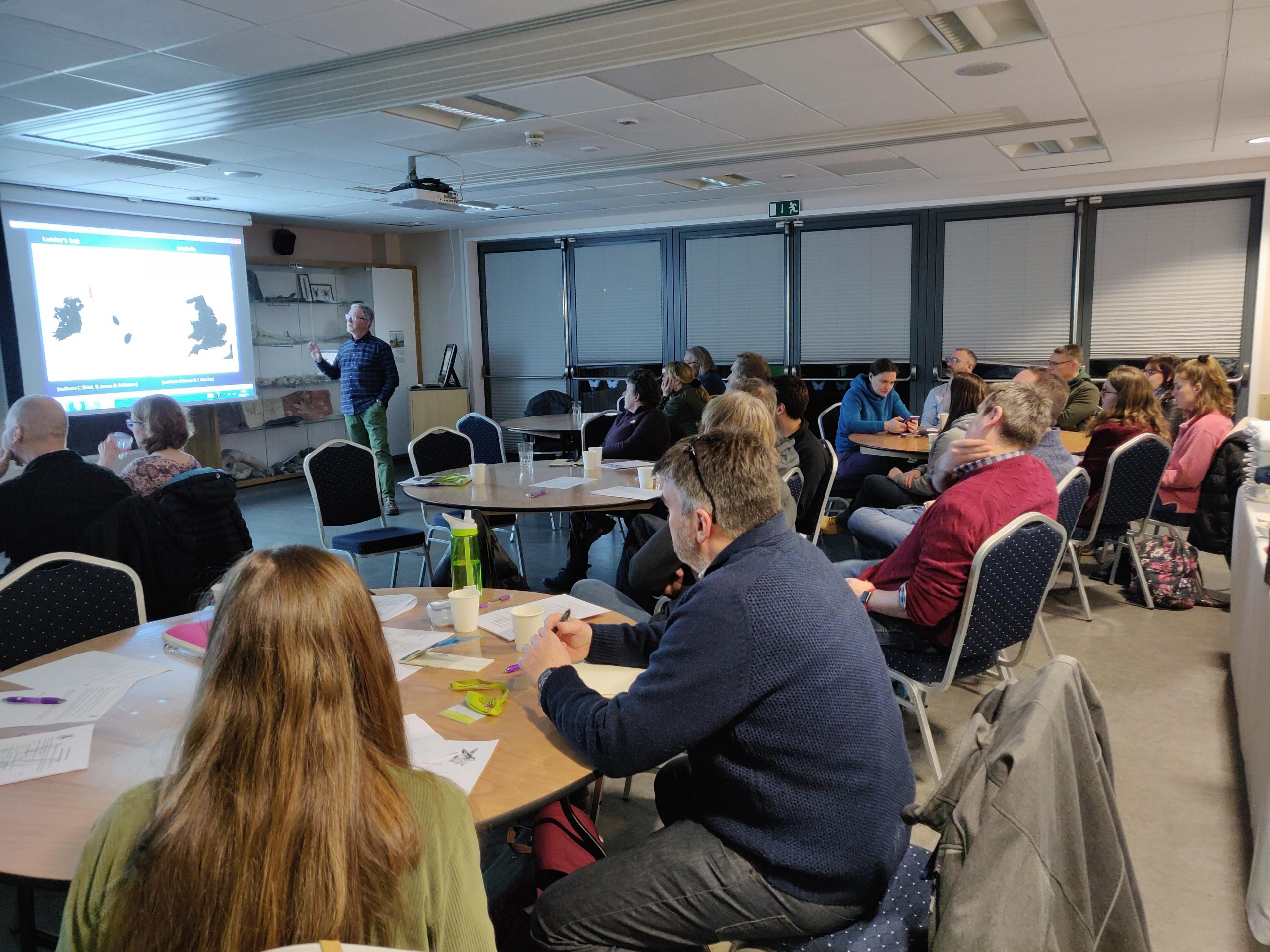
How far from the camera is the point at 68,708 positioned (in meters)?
1.80

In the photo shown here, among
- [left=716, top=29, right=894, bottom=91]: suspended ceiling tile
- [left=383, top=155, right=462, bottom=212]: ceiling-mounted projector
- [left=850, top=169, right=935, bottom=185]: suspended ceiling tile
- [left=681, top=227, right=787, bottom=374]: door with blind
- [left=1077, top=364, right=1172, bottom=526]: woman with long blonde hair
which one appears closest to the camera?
[left=716, top=29, right=894, bottom=91]: suspended ceiling tile

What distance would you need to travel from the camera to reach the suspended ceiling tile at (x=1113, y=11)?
3.40 meters

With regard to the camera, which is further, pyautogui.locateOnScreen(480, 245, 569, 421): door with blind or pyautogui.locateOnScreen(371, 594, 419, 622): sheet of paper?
pyautogui.locateOnScreen(480, 245, 569, 421): door with blind

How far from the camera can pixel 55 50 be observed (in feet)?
12.6

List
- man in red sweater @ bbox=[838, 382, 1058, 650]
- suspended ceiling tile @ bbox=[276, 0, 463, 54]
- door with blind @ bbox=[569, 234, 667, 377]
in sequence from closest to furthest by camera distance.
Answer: man in red sweater @ bbox=[838, 382, 1058, 650] < suspended ceiling tile @ bbox=[276, 0, 463, 54] < door with blind @ bbox=[569, 234, 667, 377]

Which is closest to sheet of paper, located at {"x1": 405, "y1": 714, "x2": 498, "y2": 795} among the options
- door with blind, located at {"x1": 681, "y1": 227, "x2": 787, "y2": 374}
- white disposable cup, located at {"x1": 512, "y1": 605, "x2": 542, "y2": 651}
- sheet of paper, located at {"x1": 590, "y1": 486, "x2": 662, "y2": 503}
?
white disposable cup, located at {"x1": 512, "y1": 605, "x2": 542, "y2": 651}

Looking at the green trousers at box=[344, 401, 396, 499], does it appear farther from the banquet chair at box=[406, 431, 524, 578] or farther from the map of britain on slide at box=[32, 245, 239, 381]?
the banquet chair at box=[406, 431, 524, 578]

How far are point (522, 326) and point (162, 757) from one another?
9309 millimetres

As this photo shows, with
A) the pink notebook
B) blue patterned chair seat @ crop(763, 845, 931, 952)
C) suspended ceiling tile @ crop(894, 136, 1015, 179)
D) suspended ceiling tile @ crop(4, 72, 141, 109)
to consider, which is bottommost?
blue patterned chair seat @ crop(763, 845, 931, 952)

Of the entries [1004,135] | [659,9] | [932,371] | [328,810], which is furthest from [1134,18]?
[932,371]

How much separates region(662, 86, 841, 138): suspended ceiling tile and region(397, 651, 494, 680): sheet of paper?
3.68 meters

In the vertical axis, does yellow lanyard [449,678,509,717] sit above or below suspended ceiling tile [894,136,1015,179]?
below

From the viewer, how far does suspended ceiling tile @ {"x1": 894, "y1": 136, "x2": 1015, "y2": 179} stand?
6121 mm

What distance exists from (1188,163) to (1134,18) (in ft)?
14.5
